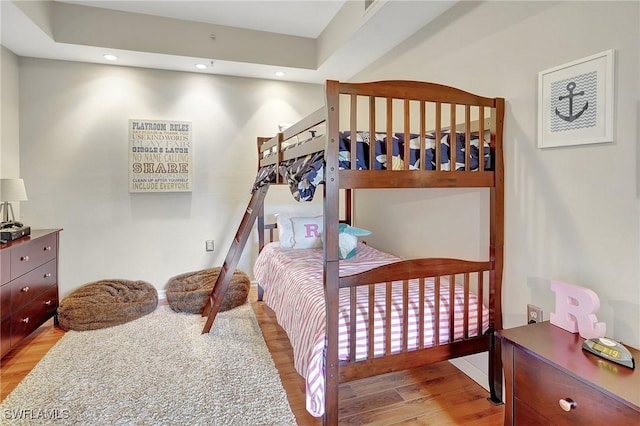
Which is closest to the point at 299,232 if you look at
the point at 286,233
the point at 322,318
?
the point at 286,233

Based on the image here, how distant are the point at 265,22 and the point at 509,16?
2.08 metres

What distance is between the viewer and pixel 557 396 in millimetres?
1197

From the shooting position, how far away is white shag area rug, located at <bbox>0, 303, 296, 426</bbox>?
174cm

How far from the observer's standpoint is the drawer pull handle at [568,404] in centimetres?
114

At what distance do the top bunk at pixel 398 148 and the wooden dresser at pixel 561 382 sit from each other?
2.54ft

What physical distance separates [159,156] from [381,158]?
106 inches

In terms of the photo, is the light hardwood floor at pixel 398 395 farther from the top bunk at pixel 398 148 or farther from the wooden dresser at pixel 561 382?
the top bunk at pixel 398 148

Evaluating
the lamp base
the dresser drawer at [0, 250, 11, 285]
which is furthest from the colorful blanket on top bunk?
the lamp base

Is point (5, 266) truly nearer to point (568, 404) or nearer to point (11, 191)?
point (11, 191)

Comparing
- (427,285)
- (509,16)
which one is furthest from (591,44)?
(427,285)

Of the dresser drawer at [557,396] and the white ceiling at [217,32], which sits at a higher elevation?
the white ceiling at [217,32]

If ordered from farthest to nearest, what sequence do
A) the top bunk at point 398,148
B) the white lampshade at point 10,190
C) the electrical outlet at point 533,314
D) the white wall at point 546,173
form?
the white lampshade at point 10,190
the electrical outlet at point 533,314
the top bunk at point 398,148
the white wall at point 546,173

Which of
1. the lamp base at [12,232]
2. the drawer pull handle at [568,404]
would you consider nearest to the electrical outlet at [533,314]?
the drawer pull handle at [568,404]

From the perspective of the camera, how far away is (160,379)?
2.06 metres
